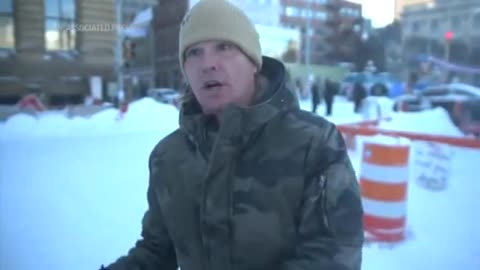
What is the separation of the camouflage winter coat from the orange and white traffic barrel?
2788 millimetres

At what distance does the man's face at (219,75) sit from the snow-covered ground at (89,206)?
2.08 metres

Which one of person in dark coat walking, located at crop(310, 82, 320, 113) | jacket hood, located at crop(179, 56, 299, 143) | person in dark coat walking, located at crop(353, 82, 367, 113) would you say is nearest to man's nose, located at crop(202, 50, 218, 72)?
jacket hood, located at crop(179, 56, 299, 143)

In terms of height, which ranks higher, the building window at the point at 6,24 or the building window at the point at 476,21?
the building window at the point at 476,21

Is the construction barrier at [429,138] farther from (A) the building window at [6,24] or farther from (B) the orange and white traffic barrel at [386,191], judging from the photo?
(A) the building window at [6,24]

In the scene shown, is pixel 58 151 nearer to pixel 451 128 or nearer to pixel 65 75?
pixel 65 75

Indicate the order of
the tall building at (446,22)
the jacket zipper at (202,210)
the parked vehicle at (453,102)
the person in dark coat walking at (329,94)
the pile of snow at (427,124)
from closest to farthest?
1. the jacket zipper at (202,210)
2. the tall building at (446,22)
3. the pile of snow at (427,124)
4. the parked vehicle at (453,102)
5. the person in dark coat walking at (329,94)

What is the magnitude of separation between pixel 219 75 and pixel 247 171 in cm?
24

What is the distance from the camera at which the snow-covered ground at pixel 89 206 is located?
2998 mm

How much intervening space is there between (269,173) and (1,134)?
2.73 m

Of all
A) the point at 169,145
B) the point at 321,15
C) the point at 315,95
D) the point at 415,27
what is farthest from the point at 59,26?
the point at 315,95

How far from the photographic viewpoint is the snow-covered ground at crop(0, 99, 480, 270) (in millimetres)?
2998

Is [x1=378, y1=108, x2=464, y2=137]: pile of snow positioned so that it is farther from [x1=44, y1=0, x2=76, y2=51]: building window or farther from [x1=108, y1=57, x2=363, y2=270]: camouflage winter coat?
[x1=108, y1=57, x2=363, y2=270]: camouflage winter coat

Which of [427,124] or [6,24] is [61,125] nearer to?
[6,24]

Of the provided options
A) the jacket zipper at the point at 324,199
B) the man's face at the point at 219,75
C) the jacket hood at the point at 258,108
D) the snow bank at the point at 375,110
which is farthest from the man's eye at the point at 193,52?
the snow bank at the point at 375,110
